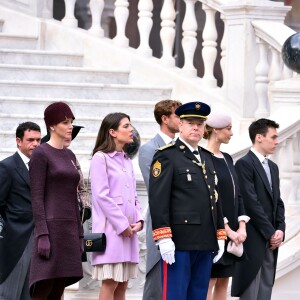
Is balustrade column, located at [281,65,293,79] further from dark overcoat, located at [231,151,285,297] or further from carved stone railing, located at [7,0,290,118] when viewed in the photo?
dark overcoat, located at [231,151,285,297]

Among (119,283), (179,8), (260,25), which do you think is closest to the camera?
(119,283)

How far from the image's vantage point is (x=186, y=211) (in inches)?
426

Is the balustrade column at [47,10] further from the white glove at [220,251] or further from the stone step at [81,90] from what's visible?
the white glove at [220,251]

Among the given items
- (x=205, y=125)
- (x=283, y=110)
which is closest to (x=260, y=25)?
(x=283, y=110)

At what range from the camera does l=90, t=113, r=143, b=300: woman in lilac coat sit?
455 inches

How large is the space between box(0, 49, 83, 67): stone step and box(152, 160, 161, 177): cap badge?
552 cm

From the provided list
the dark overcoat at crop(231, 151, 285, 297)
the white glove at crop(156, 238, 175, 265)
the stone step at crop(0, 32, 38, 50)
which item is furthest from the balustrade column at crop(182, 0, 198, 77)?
the white glove at crop(156, 238, 175, 265)

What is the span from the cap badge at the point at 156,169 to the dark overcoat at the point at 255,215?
138 cm

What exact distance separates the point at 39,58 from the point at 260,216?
193 inches

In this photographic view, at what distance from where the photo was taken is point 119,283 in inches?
463

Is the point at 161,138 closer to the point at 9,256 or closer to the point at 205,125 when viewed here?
the point at 205,125

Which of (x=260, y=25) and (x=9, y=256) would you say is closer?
(x=9, y=256)

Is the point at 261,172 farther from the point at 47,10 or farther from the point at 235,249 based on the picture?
the point at 47,10

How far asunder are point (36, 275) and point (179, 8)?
9.32m
